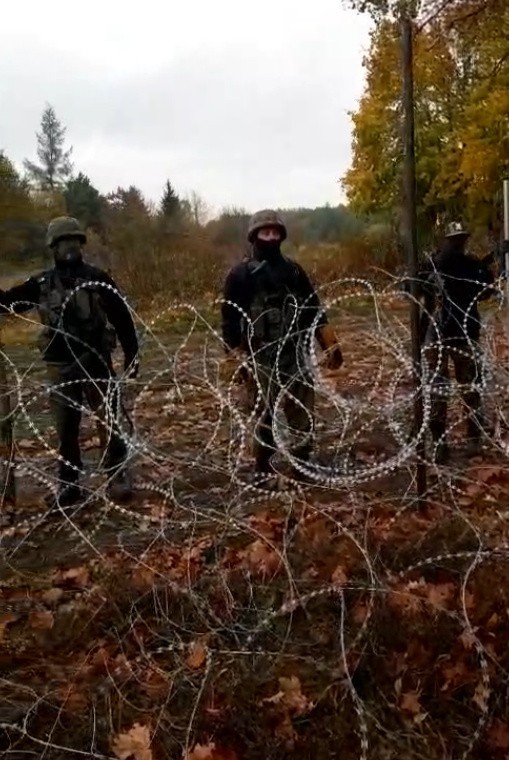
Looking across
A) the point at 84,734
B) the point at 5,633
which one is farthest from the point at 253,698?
the point at 5,633

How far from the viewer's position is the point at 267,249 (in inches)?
210

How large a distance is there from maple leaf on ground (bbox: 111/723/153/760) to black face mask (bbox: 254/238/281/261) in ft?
10.4

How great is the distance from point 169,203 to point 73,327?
31.1 metres

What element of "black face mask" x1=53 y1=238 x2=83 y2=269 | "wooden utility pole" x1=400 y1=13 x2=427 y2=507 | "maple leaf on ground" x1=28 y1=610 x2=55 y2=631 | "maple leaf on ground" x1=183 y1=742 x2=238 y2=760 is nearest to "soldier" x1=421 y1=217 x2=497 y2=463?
"wooden utility pole" x1=400 y1=13 x2=427 y2=507

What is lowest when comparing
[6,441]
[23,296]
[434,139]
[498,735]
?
[498,735]

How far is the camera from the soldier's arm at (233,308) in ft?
17.7

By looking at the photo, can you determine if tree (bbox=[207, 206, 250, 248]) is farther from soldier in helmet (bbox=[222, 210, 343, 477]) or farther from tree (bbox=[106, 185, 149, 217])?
soldier in helmet (bbox=[222, 210, 343, 477])

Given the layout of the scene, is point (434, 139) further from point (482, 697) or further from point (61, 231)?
point (482, 697)

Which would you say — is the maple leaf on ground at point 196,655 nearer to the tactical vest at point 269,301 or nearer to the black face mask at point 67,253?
the tactical vest at point 269,301

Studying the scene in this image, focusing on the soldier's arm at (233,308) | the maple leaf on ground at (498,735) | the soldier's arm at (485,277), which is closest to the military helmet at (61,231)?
the soldier's arm at (233,308)

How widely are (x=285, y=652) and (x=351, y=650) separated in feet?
0.90

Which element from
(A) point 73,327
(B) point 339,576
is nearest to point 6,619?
(B) point 339,576

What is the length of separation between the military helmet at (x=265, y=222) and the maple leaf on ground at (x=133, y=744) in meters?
3.23

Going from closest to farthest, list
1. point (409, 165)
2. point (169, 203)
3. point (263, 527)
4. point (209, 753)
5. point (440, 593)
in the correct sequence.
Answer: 1. point (209, 753)
2. point (440, 593)
3. point (409, 165)
4. point (263, 527)
5. point (169, 203)
